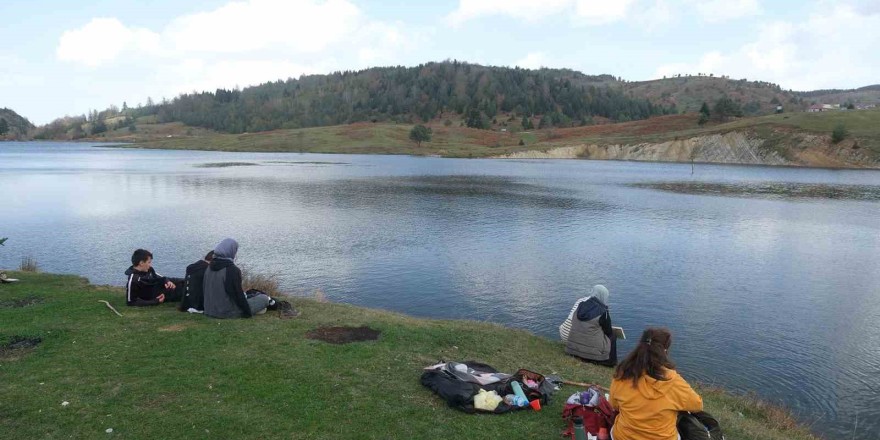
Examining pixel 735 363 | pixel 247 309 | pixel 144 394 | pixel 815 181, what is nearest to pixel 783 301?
pixel 735 363

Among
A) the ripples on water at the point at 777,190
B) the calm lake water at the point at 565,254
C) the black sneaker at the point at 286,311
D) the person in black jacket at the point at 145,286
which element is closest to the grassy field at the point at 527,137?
the ripples on water at the point at 777,190

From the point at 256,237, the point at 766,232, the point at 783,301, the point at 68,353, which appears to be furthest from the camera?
the point at 766,232

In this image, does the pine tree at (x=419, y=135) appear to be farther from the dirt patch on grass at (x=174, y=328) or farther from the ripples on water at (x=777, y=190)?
the dirt patch on grass at (x=174, y=328)

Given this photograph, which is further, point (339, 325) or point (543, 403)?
point (339, 325)

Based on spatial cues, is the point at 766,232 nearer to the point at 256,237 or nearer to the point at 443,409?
the point at 256,237

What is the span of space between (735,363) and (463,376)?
1071 cm

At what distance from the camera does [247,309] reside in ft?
46.1

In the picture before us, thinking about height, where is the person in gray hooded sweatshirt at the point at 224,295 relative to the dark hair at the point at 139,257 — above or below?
below

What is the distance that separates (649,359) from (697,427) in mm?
1368

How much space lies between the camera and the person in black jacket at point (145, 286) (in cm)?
1485

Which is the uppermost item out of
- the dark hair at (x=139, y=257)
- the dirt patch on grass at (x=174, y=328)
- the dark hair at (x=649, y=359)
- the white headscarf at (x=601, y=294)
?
the dark hair at (x=649, y=359)

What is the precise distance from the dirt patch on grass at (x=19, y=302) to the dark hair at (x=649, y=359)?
1566cm

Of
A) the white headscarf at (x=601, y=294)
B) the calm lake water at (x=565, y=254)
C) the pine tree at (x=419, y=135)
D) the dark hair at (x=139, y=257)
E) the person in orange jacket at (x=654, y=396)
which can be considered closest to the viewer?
the person in orange jacket at (x=654, y=396)

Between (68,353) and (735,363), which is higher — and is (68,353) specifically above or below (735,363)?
above
